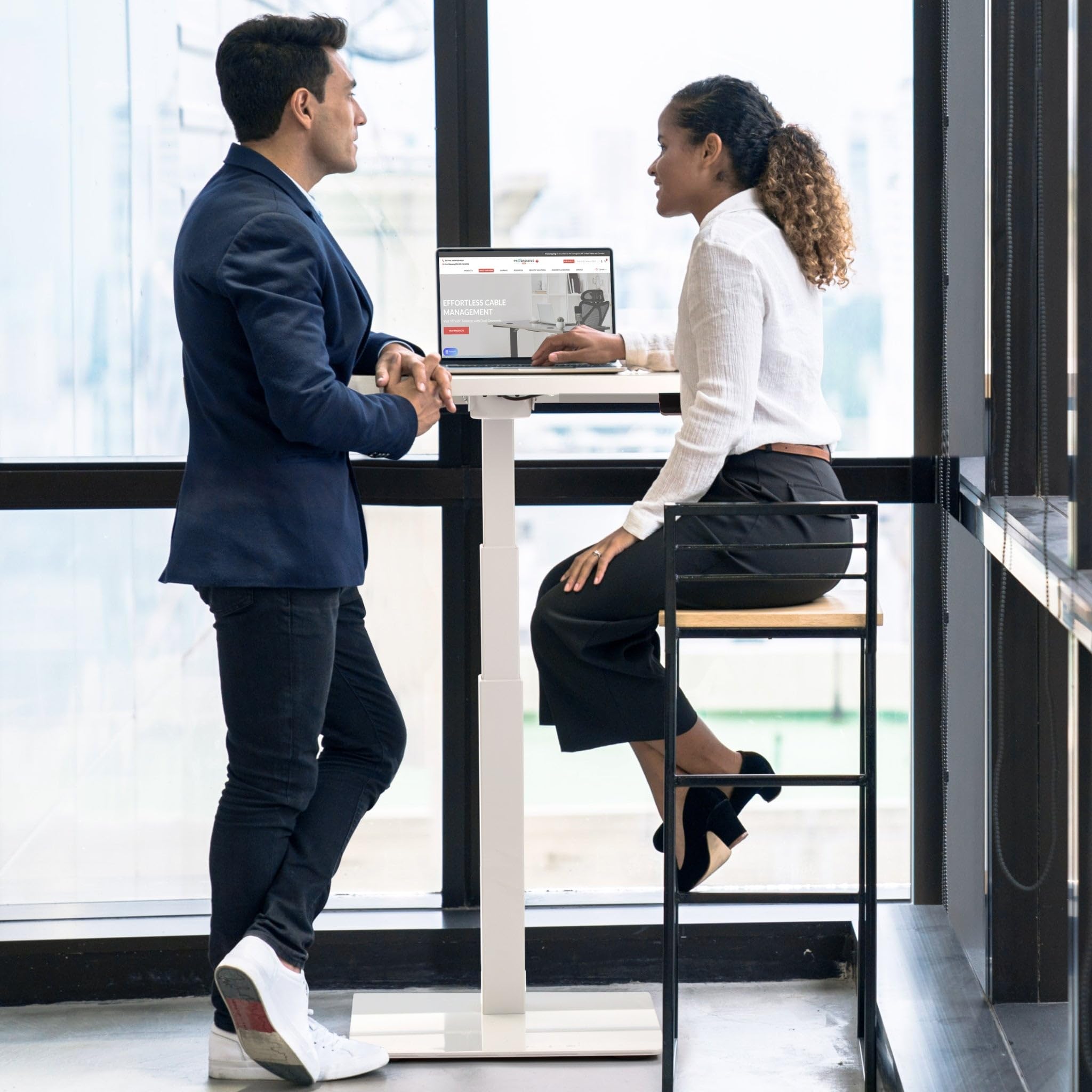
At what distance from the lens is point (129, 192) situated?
2734 mm

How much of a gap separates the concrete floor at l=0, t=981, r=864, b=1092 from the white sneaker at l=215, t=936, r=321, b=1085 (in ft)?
0.25

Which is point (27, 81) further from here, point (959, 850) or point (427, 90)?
point (959, 850)

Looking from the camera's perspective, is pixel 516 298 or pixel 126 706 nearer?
pixel 516 298

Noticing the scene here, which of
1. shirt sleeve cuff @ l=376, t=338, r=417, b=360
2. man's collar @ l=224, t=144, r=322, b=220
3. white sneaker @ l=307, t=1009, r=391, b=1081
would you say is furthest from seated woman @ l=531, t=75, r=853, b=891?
white sneaker @ l=307, t=1009, r=391, b=1081

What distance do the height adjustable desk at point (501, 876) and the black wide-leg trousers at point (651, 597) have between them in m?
0.07

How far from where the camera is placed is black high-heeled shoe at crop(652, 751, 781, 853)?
2.43m

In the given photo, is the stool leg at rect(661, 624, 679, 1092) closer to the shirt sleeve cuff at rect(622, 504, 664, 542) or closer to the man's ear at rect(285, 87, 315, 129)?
the shirt sleeve cuff at rect(622, 504, 664, 542)

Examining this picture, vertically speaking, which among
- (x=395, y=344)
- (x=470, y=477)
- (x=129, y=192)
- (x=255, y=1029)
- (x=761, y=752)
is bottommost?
(x=255, y=1029)

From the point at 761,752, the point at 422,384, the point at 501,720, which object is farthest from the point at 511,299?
the point at 761,752

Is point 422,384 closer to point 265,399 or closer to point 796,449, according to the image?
point 265,399

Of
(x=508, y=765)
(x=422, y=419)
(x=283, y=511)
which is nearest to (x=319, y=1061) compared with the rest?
(x=508, y=765)

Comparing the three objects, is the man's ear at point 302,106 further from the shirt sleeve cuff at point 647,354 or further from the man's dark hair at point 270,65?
the shirt sleeve cuff at point 647,354

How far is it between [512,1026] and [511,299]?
1.24 metres

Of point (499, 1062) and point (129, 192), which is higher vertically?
point (129, 192)
